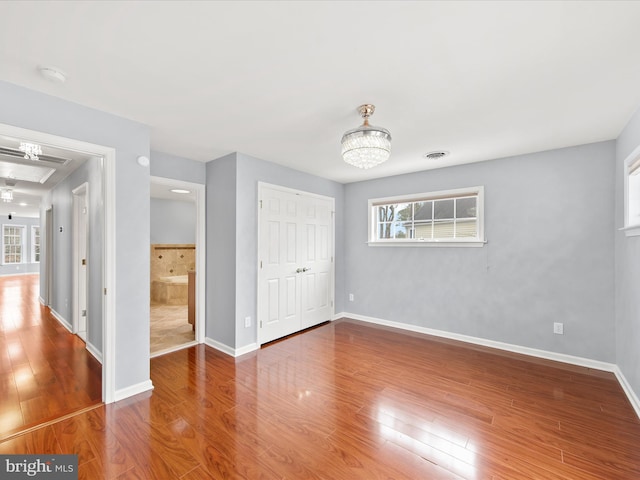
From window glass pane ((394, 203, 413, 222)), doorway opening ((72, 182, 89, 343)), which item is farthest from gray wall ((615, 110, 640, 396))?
doorway opening ((72, 182, 89, 343))

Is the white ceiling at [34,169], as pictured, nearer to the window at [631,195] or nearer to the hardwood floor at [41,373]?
the hardwood floor at [41,373]

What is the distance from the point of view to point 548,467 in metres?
1.67

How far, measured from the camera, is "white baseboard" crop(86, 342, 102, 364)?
10.3 feet

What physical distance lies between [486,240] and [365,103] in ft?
8.25

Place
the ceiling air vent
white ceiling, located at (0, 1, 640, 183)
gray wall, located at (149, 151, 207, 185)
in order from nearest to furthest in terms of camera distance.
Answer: white ceiling, located at (0, 1, 640, 183) < the ceiling air vent < gray wall, located at (149, 151, 207, 185)

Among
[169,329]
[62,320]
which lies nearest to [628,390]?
[169,329]

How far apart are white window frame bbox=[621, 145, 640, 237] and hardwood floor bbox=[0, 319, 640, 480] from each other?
1465mm

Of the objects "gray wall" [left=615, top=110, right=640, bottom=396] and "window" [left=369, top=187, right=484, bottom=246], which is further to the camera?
"window" [left=369, top=187, right=484, bottom=246]

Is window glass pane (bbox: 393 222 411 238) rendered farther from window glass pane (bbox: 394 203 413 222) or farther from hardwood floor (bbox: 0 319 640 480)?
hardwood floor (bbox: 0 319 640 480)

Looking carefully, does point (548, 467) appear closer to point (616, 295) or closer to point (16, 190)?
point (616, 295)

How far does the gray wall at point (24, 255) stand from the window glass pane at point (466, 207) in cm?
1398

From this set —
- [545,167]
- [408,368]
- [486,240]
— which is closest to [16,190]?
[408,368]

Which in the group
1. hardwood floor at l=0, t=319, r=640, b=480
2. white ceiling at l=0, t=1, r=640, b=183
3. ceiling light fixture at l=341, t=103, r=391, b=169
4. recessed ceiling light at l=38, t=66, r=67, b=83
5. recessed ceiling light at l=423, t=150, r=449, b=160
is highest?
white ceiling at l=0, t=1, r=640, b=183

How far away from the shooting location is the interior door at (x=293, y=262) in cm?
370
